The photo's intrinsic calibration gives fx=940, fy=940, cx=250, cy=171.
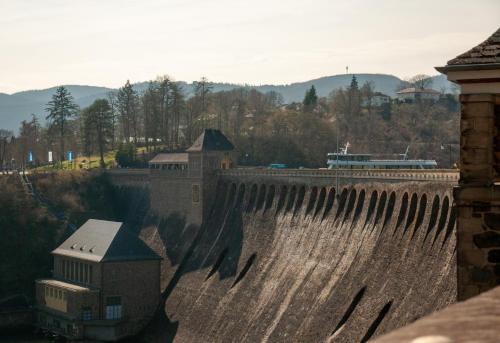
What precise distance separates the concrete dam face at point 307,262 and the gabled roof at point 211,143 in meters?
4.74

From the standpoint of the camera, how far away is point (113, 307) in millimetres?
77625

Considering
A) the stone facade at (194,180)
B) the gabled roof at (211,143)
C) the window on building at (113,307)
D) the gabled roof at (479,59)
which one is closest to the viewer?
the gabled roof at (479,59)

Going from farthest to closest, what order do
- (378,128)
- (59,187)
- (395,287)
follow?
(378,128) → (59,187) → (395,287)

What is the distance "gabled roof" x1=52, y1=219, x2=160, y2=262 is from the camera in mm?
78625

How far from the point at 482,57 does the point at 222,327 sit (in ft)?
180

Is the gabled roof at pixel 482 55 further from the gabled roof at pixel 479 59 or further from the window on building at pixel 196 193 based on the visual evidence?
the window on building at pixel 196 193

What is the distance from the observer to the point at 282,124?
137 metres

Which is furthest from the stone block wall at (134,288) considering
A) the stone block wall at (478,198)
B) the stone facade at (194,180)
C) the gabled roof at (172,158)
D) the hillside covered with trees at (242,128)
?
the stone block wall at (478,198)

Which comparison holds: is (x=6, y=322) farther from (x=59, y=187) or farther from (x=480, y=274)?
(x=480, y=274)

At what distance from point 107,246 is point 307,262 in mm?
20496

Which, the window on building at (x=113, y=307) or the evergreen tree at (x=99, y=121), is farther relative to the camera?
the evergreen tree at (x=99, y=121)

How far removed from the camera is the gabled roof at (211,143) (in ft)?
297

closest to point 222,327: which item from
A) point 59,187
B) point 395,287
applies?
point 395,287

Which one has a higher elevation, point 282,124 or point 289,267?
point 282,124
